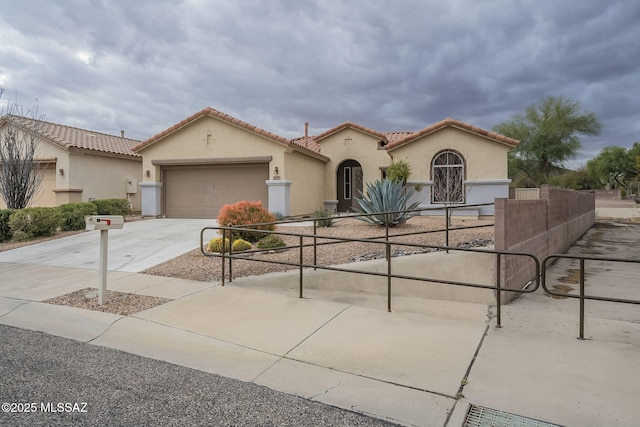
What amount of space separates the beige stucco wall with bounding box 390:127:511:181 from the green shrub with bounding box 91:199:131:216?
12.4 m

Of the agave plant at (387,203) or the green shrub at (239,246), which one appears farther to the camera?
the agave plant at (387,203)

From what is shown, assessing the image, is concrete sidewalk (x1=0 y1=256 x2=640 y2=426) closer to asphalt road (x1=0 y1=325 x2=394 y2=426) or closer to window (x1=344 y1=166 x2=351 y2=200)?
asphalt road (x1=0 y1=325 x2=394 y2=426)

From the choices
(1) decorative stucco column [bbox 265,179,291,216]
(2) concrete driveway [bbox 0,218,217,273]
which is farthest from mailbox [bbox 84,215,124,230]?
(1) decorative stucco column [bbox 265,179,291,216]

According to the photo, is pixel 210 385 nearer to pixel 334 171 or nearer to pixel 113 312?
pixel 113 312

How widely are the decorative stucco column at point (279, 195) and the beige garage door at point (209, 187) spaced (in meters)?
0.80

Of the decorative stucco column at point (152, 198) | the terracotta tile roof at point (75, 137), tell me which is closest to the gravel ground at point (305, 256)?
the decorative stucco column at point (152, 198)

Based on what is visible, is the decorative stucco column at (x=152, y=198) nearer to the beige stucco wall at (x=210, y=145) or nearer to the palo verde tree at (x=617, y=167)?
the beige stucco wall at (x=210, y=145)

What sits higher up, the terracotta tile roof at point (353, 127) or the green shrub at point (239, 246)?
the terracotta tile roof at point (353, 127)

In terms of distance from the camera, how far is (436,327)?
204 inches

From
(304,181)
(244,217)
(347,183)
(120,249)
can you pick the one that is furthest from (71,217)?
(347,183)

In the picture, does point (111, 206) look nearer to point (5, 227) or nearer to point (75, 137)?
point (5, 227)

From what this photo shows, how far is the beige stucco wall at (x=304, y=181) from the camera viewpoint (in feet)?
56.7

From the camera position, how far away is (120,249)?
1091 cm

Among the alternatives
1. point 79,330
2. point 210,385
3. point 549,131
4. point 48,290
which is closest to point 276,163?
point 48,290
